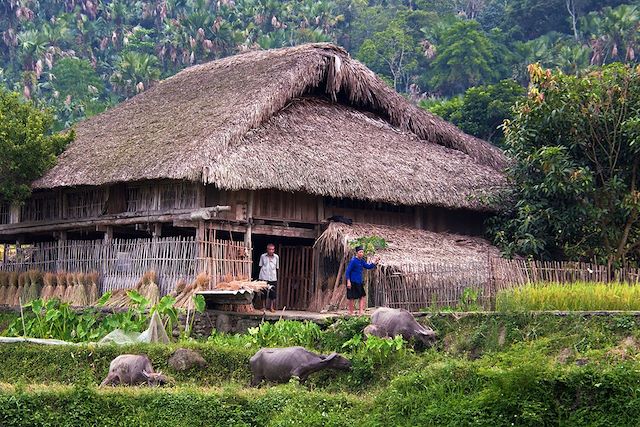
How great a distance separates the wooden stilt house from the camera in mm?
19531

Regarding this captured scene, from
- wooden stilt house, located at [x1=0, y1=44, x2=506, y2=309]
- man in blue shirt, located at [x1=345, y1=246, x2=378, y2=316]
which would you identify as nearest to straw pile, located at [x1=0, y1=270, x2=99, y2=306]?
wooden stilt house, located at [x1=0, y1=44, x2=506, y2=309]

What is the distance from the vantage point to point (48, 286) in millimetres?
21234

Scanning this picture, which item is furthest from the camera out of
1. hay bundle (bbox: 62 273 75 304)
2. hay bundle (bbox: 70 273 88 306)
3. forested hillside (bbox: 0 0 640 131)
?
forested hillside (bbox: 0 0 640 131)

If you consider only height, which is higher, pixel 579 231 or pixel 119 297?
pixel 579 231

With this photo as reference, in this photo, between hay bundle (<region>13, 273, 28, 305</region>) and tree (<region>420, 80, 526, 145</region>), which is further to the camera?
tree (<region>420, 80, 526, 145</region>)

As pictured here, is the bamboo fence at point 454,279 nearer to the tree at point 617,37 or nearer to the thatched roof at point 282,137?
the thatched roof at point 282,137

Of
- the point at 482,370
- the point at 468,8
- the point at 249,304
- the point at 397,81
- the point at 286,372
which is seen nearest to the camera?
the point at 482,370

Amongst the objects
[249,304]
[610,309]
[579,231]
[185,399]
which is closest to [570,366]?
[610,309]

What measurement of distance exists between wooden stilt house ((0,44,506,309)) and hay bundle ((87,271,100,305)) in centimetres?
22

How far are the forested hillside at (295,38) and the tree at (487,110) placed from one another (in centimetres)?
1019

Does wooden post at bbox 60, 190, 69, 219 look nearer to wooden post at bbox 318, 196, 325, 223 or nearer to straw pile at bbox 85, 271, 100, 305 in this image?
straw pile at bbox 85, 271, 100, 305

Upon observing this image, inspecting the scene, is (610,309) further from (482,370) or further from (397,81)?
(397,81)

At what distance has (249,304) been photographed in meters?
18.6

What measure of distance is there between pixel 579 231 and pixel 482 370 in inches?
386
